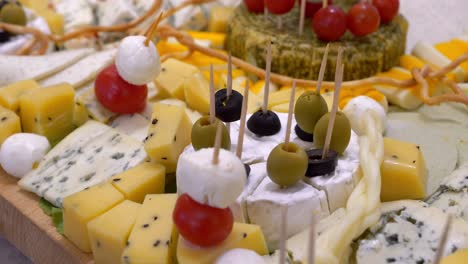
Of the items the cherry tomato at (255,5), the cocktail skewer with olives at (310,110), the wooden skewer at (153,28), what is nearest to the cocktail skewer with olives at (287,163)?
the cocktail skewer with olives at (310,110)

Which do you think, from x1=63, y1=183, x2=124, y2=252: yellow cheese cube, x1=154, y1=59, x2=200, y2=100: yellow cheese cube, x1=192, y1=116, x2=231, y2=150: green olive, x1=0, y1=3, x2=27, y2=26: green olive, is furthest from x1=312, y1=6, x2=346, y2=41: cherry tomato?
x1=0, y1=3, x2=27, y2=26: green olive

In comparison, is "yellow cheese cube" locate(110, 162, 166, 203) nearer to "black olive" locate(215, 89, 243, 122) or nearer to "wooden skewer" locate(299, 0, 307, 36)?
"black olive" locate(215, 89, 243, 122)

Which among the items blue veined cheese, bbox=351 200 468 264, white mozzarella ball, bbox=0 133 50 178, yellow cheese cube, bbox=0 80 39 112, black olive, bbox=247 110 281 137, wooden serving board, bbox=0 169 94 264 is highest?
black olive, bbox=247 110 281 137

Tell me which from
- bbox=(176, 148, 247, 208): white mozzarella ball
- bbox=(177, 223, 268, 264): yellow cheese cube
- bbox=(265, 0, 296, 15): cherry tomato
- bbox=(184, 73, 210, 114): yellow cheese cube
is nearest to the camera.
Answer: bbox=(176, 148, 247, 208): white mozzarella ball

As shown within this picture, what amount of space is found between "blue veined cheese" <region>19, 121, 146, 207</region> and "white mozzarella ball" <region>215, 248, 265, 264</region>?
601 mm

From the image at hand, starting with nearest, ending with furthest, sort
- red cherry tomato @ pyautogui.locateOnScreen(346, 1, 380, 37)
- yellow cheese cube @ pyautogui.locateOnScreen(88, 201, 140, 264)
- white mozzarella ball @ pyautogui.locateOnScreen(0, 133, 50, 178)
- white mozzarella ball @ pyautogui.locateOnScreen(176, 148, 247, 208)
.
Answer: white mozzarella ball @ pyautogui.locateOnScreen(176, 148, 247, 208) → yellow cheese cube @ pyautogui.locateOnScreen(88, 201, 140, 264) → white mozzarella ball @ pyautogui.locateOnScreen(0, 133, 50, 178) → red cherry tomato @ pyautogui.locateOnScreen(346, 1, 380, 37)

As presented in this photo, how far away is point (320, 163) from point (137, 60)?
0.81 m

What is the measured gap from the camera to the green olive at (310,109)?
1808 mm

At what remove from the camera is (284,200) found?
164 centimetres

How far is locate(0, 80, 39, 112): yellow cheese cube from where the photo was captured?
2256mm

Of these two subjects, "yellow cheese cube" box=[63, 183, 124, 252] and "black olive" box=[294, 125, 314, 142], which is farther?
"black olive" box=[294, 125, 314, 142]

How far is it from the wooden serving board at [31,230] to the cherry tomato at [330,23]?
4.31ft

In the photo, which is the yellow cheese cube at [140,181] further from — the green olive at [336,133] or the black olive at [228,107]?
the green olive at [336,133]

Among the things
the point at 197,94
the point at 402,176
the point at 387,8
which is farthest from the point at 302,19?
the point at 402,176
